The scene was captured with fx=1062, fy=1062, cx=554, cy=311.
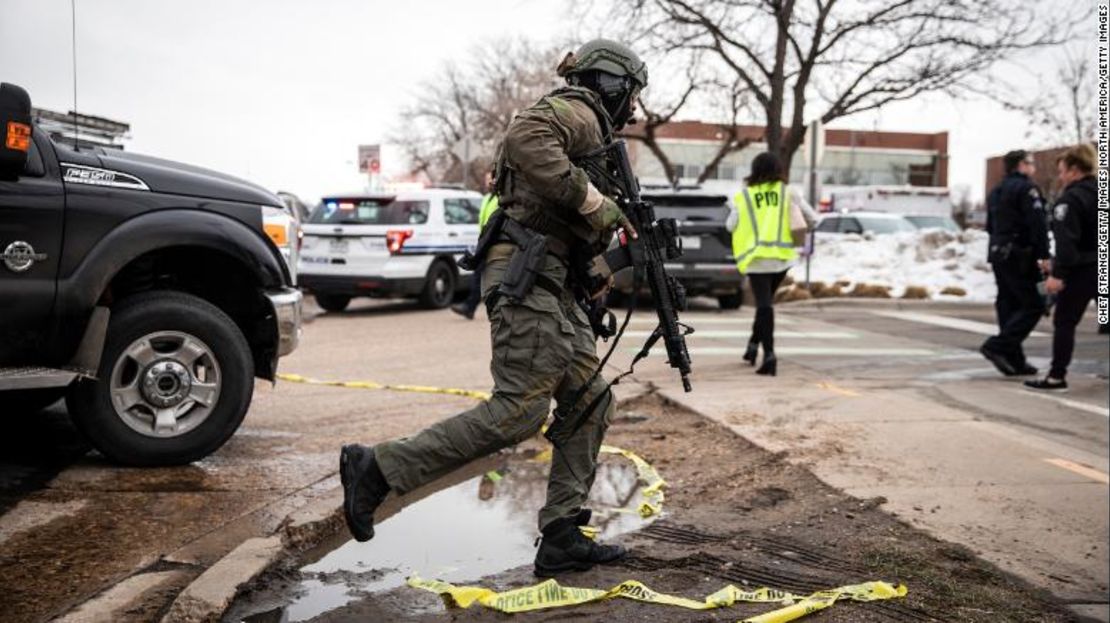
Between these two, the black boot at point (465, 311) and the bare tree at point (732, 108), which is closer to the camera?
the black boot at point (465, 311)

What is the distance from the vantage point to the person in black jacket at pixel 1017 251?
8.51 metres

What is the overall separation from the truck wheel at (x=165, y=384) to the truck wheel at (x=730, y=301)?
11.0 m

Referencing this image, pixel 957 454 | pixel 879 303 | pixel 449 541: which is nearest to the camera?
pixel 449 541

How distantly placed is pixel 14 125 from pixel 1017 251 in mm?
7336

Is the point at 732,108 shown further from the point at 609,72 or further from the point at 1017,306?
the point at 609,72

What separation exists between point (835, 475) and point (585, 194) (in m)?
2.24

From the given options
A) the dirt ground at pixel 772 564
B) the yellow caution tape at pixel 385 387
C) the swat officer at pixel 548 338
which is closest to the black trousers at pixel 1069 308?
the dirt ground at pixel 772 564

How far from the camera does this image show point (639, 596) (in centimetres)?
342

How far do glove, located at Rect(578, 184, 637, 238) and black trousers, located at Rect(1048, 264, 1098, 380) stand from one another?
5.42 m

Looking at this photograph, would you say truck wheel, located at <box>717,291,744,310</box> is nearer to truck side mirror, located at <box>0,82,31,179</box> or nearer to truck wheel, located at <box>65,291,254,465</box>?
truck wheel, located at <box>65,291,254,465</box>

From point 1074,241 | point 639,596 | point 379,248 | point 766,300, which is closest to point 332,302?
point 379,248

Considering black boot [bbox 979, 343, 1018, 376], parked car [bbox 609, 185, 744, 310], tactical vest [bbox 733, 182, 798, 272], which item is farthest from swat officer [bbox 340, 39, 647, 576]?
parked car [bbox 609, 185, 744, 310]

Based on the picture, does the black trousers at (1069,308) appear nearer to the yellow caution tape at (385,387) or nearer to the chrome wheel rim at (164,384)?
the yellow caution tape at (385,387)

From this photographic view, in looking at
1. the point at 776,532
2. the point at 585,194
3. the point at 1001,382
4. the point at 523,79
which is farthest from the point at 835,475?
the point at 523,79
